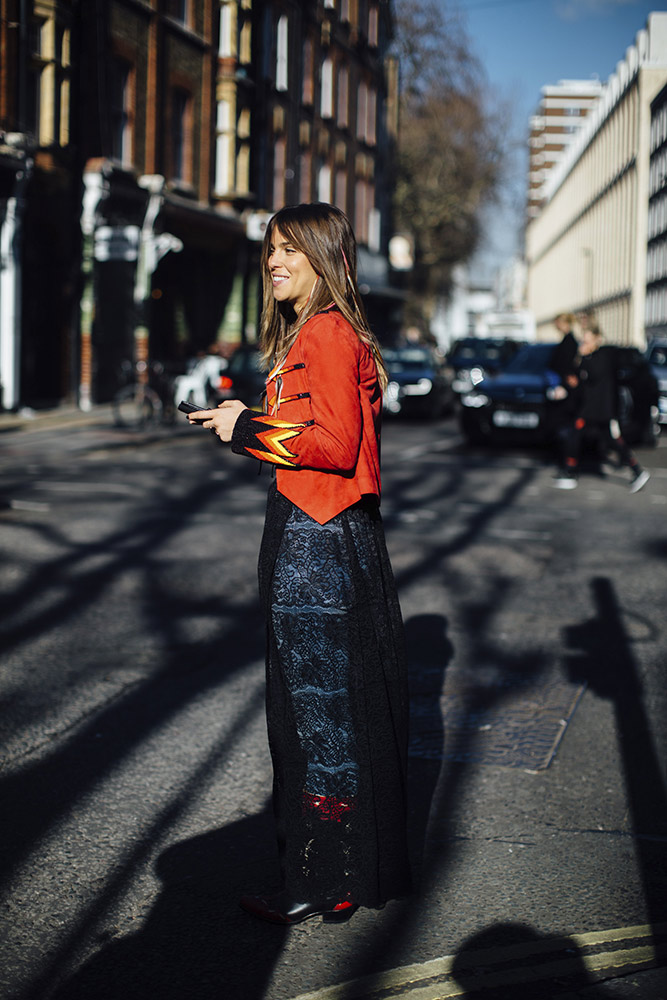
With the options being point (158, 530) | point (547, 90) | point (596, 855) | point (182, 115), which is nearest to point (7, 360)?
point (182, 115)

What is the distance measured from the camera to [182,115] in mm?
27344

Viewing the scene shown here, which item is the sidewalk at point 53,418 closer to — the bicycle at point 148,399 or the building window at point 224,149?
the bicycle at point 148,399

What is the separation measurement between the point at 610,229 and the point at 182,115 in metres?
41.3

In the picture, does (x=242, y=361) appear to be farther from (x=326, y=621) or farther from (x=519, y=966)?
(x=519, y=966)

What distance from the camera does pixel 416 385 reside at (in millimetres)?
23844

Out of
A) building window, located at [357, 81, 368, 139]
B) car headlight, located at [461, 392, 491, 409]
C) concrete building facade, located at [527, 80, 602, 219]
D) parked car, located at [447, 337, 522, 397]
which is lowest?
car headlight, located at [461, 392, 491, 409]

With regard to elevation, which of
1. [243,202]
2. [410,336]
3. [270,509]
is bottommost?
[270,509]

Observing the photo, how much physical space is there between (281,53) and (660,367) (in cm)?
1642

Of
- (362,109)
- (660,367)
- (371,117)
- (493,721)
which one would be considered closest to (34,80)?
(660,367)

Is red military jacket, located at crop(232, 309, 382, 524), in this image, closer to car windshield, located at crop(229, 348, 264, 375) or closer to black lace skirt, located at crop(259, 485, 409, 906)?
black lace skirt, located at crop(259, 485, 409, 906)

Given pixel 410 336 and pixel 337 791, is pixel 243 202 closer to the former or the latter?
pixel 410 336

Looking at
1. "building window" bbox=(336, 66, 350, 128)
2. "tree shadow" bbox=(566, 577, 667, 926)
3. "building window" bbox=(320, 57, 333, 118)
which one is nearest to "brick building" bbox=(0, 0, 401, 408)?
"building window" bbox=(320, 57, 333, 118)

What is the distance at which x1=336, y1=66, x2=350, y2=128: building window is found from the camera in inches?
1596

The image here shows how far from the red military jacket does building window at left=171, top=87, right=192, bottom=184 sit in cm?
2530
